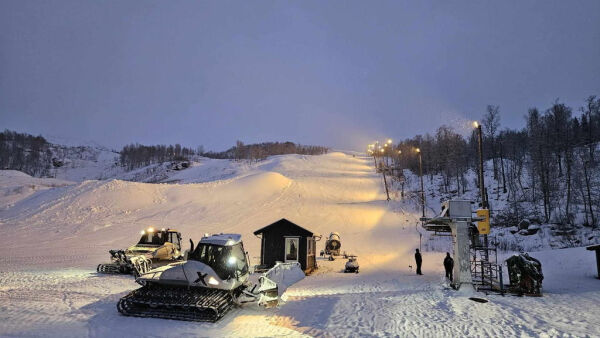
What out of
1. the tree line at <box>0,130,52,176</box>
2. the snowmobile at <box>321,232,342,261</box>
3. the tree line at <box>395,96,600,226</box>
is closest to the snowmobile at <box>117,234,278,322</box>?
the snowmobile at <box>321,232,342,261</box>

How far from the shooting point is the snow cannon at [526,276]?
1449 cm

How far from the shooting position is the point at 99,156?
17875 cm

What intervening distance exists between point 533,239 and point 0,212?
2281 inches

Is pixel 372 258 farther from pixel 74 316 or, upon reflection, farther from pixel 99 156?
pixel 99 156

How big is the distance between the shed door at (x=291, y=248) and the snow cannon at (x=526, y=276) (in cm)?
1279

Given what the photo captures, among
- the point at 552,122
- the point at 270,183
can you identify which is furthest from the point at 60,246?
the point at 552,122

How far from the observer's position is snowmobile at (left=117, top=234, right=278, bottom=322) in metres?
9.93

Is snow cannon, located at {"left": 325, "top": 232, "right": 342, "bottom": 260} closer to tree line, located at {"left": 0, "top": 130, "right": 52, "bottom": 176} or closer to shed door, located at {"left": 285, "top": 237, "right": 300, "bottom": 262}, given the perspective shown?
shed door, located at {"left": 285, "top": 237, "right": 300, "bottom": 262}

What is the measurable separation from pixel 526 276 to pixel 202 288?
13148 mm

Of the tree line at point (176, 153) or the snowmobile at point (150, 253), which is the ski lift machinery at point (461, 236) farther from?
the tree line at point (176, 153)

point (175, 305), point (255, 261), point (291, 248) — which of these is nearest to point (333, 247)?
point (291, 248)

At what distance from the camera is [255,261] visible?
26188 millimetres

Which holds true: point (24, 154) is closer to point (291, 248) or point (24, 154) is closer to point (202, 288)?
point (291, 248)

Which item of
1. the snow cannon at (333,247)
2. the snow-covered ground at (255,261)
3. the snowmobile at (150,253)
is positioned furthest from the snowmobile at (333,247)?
the snowmobile at (150,253)
